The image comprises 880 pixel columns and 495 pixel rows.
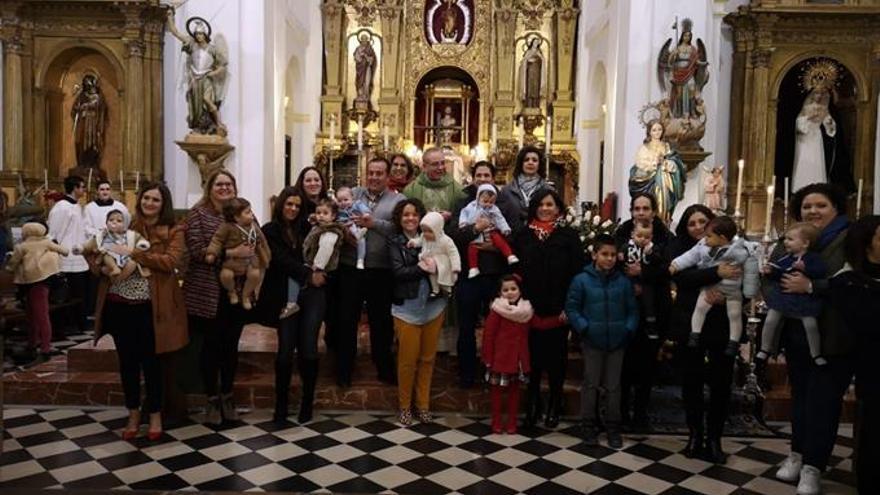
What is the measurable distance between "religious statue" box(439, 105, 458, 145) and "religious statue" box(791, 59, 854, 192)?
23.1 ft

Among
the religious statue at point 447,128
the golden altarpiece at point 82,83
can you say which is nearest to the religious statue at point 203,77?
the golden altarpiece at point 82,83

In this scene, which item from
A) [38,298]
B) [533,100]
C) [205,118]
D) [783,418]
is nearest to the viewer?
[783,418]

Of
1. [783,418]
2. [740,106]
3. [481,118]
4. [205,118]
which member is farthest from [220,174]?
[481,118]

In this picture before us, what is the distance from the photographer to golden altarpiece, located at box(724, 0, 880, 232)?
11.2 metres

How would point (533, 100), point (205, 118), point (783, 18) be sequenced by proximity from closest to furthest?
point (205, 118)
point (783, 18)
point (533, 100)

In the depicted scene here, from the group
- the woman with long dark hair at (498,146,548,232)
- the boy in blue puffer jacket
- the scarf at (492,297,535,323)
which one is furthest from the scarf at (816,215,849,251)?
the woman with long dark hair at (498,146,548,232)

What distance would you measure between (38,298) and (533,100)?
11380 mm

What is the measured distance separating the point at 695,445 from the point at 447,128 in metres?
12.1

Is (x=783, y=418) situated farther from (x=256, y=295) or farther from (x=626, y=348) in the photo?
(x=256, y=295)

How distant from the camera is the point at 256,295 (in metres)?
5.00

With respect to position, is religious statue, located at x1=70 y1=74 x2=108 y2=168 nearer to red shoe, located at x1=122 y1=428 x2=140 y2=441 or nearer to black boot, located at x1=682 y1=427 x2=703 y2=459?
red shoe, located at x1=122 y1=428 x2=140 y2=441

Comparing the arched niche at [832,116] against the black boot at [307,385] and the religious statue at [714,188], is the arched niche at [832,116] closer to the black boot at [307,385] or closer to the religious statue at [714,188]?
the religious statue at [714,188]

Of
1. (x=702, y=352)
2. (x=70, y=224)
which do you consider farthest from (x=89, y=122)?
(x=702, y=352)

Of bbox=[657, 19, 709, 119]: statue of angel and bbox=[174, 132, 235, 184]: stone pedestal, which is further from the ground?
bbox=[657, 19, 709, 119]: statue of angel
